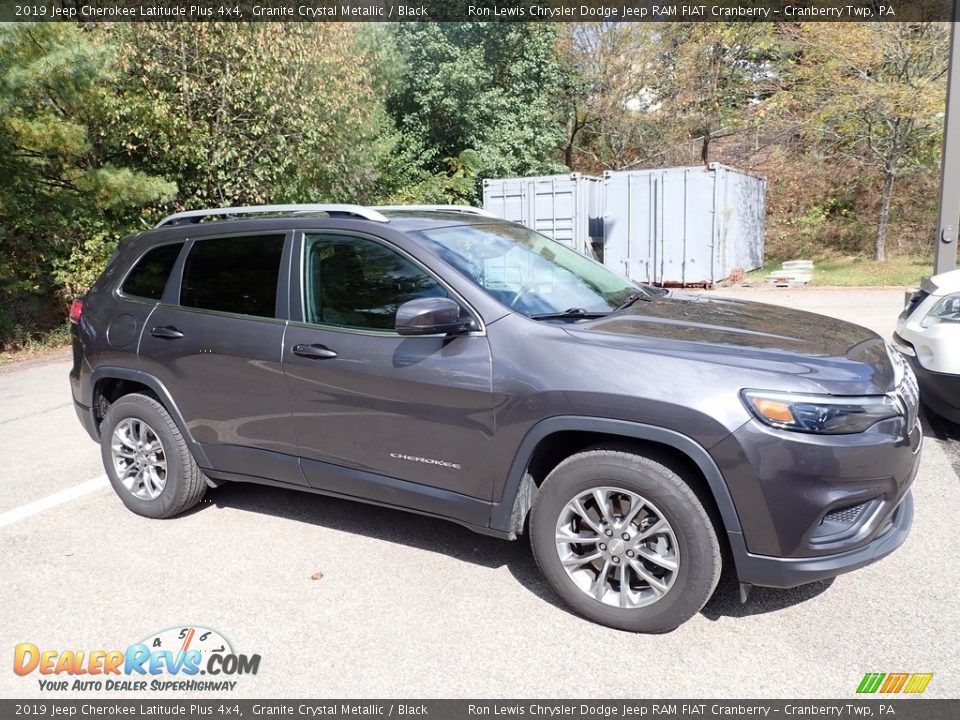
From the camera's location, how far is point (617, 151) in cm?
2844

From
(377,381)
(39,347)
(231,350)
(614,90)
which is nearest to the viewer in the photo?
(377,381)

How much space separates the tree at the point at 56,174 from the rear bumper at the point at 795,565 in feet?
35.6

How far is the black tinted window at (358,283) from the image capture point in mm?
3641

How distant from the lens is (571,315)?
3.56 m

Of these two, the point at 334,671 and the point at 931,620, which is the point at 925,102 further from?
the point at 334,671

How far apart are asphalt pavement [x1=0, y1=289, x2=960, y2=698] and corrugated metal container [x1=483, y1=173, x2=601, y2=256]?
1205 centimetres

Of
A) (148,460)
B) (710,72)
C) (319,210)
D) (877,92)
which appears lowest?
(148,460)

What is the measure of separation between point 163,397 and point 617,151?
2632 cm

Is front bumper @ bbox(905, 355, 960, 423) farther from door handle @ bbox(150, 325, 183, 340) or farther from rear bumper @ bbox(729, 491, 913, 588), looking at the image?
door handle @ bbox(150, 325, 183, 340)

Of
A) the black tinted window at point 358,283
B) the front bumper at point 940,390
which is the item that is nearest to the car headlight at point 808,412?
the black tinted window at point 358,283

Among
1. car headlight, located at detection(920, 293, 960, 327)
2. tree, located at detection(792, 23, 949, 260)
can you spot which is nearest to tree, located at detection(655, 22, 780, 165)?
tree, located at detection(792, 23, 949, 260)

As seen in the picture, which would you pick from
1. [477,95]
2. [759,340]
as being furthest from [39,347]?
[477,95]

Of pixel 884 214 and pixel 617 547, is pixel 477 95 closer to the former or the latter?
Answer: pixel 884 214

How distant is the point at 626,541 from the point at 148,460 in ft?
9.71
